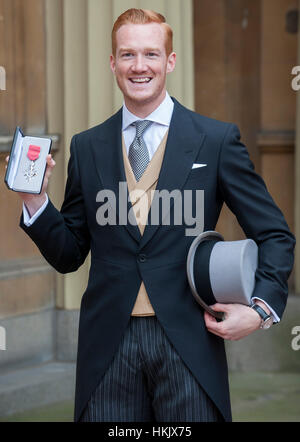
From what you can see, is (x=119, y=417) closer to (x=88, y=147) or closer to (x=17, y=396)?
(x=88, y=147)

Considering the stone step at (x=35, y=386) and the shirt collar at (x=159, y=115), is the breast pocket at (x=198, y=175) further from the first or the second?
the stone step at (x=35, y=386)

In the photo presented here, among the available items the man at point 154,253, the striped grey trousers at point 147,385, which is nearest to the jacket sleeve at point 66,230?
the man at point 154,253

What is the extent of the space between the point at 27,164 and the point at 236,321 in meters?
0.76

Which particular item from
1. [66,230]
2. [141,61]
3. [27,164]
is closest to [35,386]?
[66,230]

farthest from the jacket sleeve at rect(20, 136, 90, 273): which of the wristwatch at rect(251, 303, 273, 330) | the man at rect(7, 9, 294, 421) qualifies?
the wristwatch at rect(251, 303, 273, 330)

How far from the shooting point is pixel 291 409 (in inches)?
205

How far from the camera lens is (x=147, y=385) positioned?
2453mm

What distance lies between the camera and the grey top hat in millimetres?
2328

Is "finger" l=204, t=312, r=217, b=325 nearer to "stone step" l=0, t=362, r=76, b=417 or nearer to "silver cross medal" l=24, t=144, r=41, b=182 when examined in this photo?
"silver cross medal" l=24, t=144, r=41, b=182

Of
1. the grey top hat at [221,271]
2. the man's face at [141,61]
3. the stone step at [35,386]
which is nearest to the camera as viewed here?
the grey top hat at [221,271]

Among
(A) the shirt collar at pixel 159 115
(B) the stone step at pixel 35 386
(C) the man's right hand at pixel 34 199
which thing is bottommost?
(B) the stone step at pixel 35 386

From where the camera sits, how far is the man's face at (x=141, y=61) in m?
2.44

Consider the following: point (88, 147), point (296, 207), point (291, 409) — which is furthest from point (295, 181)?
point (88, 147)

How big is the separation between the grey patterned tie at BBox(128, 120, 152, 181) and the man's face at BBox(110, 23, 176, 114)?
73mm
